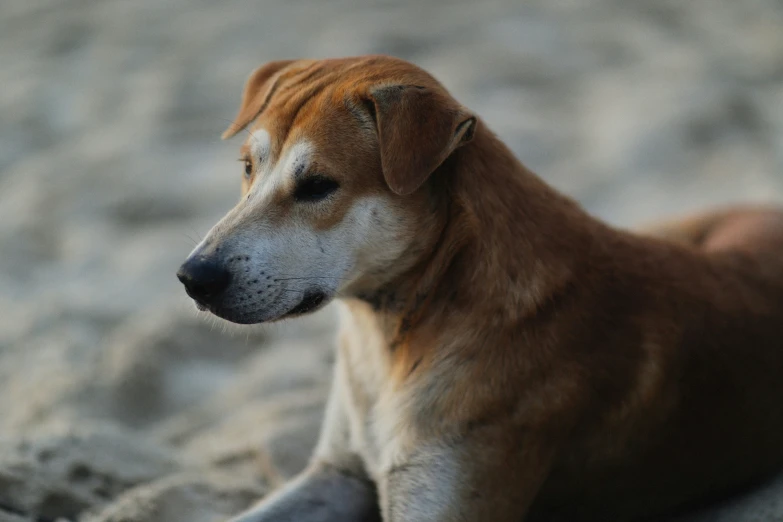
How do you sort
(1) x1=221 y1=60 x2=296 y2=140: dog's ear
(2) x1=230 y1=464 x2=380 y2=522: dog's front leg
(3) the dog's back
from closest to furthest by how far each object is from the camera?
(3) the dog's back
(2) x1=230 y1=464 x2=380 y2=522: dog's front leg
(1) x1=221 y1=60 x2=296 y2=140: dog's ear

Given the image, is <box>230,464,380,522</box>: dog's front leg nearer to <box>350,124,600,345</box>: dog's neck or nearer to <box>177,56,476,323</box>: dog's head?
<box>350,124,600,345</box>: dog's neck

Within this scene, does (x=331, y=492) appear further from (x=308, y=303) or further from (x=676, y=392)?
(x=676, y=392)

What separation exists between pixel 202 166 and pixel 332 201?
14.4ft

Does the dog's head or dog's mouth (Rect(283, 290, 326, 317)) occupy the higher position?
the dog's head

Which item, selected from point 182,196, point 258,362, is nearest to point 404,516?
point 258,362

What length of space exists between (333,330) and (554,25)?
456 cm

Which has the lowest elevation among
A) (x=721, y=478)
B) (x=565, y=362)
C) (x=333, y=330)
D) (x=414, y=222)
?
(x=333, y=330)

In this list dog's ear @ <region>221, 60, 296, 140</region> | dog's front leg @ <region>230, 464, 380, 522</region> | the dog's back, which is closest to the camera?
the dog's back

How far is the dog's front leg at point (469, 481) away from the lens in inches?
101

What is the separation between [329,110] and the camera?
2.70 meters

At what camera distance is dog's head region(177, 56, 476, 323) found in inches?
101

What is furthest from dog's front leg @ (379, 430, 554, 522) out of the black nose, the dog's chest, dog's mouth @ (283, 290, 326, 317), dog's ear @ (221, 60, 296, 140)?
dog's ear @ (221, 60, 296, 140)

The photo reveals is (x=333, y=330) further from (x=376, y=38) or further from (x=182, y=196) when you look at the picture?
(x=376, y=38)

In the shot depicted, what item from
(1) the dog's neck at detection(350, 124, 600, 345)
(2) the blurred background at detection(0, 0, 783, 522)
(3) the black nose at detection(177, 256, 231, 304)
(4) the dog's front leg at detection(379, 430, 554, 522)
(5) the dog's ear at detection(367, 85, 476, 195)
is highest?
(5) the dog's ear at detection(367, 85, 476, 195)
